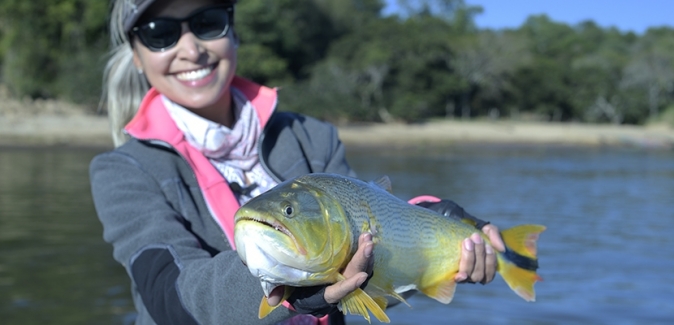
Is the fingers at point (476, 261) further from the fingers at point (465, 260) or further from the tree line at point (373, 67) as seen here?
the tree line at point (373, 67)

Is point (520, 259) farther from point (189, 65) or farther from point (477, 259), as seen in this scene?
point (189, 65)

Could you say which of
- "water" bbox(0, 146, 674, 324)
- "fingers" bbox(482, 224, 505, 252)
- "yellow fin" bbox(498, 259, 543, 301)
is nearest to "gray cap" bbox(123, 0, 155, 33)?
"fingers" bbox(482, 224, 505, 252)

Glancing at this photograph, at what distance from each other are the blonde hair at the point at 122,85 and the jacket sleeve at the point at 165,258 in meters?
0.41

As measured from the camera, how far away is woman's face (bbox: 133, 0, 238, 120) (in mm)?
2592

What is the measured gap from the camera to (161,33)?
261 cm

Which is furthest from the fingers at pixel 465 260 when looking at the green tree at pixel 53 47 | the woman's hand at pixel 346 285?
the green tree at pixel 53 47

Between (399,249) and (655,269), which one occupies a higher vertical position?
(399,249)

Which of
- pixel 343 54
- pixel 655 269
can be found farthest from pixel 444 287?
pixel 343 54

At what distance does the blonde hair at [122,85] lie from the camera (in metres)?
2.89

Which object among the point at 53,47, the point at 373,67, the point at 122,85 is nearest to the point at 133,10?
the point at 122,85

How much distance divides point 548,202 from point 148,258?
537 inches

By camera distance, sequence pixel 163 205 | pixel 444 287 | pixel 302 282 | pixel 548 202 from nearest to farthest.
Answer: pixel 302 282, pixel 444 287, pixel 163 205, pixel 548 202

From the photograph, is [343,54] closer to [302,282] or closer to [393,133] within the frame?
[393,133]

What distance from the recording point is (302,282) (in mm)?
1602
